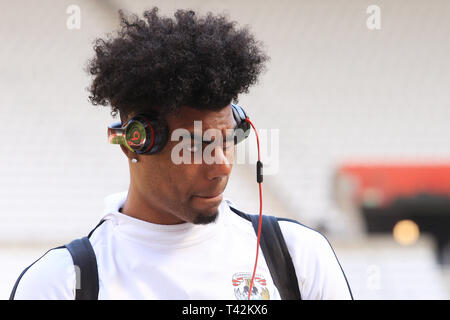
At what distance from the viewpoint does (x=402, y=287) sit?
4.85 m

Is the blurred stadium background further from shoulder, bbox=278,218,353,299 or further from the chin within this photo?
the chin

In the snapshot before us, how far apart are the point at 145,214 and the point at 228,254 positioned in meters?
0.20

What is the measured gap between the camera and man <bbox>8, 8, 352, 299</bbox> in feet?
4.03

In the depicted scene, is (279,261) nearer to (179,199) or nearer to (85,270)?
(179,199)

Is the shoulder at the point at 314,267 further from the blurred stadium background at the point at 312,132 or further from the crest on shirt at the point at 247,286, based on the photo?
the blurred stadium background at the point at 312,132

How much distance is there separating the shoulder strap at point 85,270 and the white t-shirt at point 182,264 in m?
0.01

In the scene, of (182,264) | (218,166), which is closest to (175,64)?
(218,166)

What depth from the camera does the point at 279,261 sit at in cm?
130

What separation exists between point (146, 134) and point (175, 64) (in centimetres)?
16

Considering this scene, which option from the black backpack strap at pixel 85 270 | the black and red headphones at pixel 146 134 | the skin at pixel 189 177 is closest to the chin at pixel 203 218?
the skin at pixel 189 177

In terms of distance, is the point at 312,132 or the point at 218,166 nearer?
the point at 218,166

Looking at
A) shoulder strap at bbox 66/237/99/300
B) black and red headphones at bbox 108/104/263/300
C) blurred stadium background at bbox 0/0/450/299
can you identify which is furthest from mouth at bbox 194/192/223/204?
blurred stadium background at bbox 0/0/450/299
